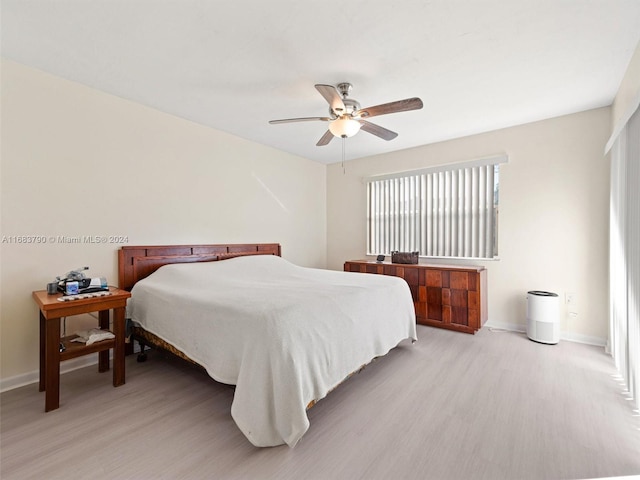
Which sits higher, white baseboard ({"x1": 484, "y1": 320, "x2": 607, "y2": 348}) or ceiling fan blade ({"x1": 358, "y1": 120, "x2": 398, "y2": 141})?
ceiling fan blade ({"x1": 358, "y1": 120, "x2": 398, "y2": 141})

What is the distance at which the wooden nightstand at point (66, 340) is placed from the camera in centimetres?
196

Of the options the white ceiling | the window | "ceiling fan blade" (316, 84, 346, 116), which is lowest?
the window

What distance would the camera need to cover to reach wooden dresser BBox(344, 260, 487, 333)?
3480mm

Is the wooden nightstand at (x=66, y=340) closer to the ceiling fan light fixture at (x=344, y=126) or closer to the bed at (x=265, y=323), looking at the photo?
the bed at (x=265, y=323)

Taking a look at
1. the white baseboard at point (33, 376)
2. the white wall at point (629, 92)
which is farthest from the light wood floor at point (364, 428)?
the white wall at point (629, 92)

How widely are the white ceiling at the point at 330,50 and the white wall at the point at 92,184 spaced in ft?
0.83

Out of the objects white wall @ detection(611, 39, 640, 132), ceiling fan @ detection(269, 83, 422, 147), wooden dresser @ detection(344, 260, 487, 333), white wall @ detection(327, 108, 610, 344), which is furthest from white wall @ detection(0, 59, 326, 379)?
white wall @ detection(611, 39, 640, 132)

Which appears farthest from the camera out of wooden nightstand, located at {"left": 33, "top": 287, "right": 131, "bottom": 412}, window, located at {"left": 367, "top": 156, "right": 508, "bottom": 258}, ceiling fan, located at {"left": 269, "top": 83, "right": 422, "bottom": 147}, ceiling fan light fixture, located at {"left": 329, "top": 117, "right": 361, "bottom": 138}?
window, located at {"left": 367, "top": 156, "right": 508, "bottom": 258}

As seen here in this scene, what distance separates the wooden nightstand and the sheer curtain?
12.2ft

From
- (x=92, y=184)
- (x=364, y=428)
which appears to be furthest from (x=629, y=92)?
(x=92, y=184)

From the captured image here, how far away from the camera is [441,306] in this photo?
3715mm

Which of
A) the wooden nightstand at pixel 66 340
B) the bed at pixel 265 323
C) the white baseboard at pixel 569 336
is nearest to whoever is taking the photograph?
the bed at pixel 265 323

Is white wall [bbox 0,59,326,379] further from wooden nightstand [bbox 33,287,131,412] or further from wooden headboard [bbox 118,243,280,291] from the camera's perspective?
wooden nightstand [bbox 33,287,131,412]

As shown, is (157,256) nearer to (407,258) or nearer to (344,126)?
(344,126)
